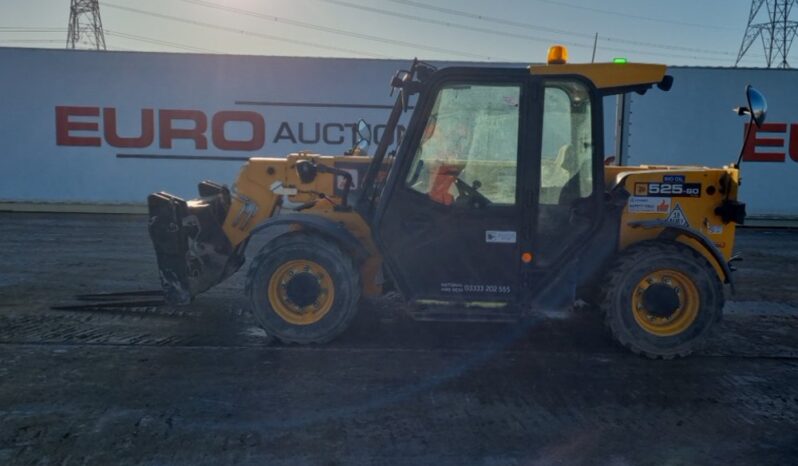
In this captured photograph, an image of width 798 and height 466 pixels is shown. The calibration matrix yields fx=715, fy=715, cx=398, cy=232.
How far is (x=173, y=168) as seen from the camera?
15055mm

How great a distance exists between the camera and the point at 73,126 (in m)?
15.1

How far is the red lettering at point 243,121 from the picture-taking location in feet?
49.1

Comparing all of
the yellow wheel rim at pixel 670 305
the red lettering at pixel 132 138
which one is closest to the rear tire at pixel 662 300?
the yellow wheel rim at pixel 670 305

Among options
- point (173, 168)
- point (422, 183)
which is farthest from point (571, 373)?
point (173, 168)

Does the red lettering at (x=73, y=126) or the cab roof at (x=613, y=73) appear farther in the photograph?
the red lettering at (x=73, y=126)

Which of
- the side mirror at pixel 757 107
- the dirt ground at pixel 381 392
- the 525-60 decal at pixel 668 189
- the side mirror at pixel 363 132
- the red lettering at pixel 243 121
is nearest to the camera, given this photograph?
the dirt ground at pixel 381 392

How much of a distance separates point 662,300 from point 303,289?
2721 mm

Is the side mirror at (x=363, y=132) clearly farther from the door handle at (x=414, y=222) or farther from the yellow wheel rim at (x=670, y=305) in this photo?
the yellow wheel rim at (x=670, y=305)

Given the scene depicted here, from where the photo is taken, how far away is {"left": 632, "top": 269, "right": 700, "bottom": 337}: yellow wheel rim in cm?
540

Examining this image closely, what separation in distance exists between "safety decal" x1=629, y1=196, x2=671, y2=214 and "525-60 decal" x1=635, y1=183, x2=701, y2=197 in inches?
1.6

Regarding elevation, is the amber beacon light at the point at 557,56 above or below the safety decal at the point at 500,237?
above

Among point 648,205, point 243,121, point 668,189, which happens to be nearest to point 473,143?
point 648,205

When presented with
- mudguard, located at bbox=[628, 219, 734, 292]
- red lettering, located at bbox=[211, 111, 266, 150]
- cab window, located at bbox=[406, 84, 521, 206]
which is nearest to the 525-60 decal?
mudguard, located at bbox=[628, 219, 734, 292]

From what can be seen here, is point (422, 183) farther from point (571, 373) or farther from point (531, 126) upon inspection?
point (571, 373)
